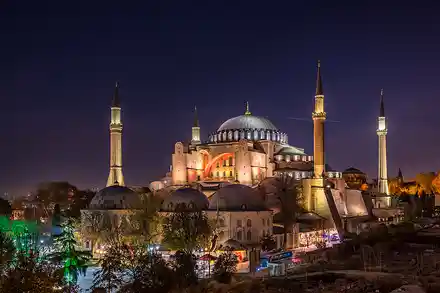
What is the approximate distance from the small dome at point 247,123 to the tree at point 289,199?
1098 centimetres

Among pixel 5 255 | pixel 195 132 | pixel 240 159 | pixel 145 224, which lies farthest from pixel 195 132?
pixel 5 255

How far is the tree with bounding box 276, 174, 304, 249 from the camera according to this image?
41.9 metres

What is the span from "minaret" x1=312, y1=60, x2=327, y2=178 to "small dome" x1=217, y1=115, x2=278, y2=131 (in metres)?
9.31

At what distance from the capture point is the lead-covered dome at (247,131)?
179 ft

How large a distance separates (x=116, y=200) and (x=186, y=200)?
4943 mm

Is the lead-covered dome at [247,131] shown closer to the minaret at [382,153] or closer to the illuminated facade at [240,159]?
the illuminated facade at [240,159]

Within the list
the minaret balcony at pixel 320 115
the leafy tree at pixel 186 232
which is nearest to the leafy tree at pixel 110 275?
the leafy tree at pixel 186 232

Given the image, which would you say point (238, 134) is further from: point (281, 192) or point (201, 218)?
point (201, 218)

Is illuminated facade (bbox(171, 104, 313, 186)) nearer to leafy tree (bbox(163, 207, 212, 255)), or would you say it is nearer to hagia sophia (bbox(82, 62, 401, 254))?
hagia sophia (bbox(82, 62, 401, 254))

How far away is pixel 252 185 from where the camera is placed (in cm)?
4700

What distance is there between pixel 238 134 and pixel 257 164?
649cm

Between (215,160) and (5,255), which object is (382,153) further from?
(5,255)

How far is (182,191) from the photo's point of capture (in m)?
38.9

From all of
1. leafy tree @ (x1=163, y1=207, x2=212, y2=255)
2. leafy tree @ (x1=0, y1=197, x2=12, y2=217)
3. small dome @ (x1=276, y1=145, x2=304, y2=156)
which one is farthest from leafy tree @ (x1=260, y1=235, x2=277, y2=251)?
leafy tree @ (x1=0, y1=197, x2=12, y2=217)
